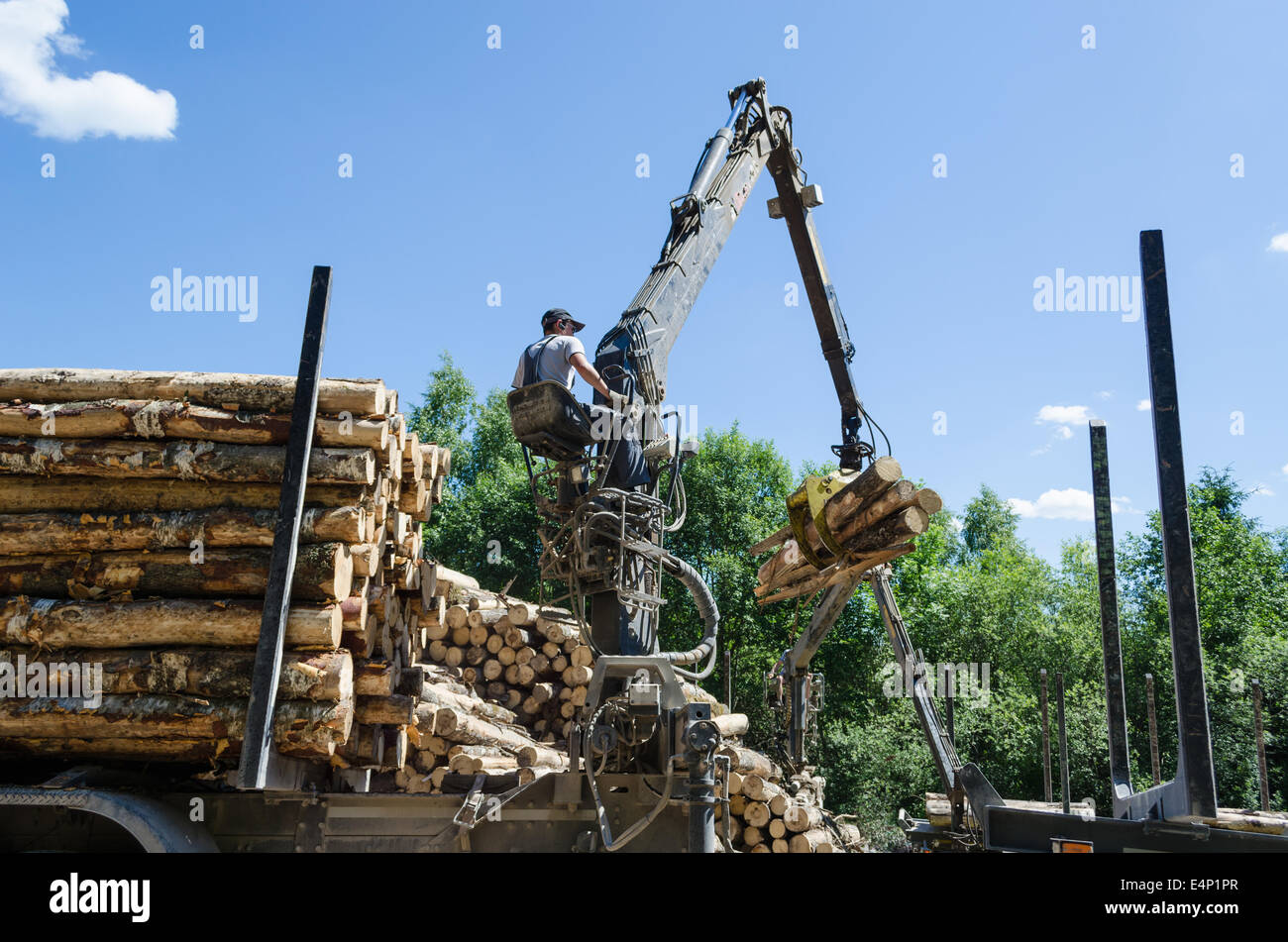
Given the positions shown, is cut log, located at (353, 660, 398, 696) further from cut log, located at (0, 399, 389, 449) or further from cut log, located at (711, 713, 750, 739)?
cut log, located at (711, 713, 750, 739)

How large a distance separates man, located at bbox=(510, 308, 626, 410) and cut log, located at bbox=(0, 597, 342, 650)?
2275 millimetres

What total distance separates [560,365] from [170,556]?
114 inches

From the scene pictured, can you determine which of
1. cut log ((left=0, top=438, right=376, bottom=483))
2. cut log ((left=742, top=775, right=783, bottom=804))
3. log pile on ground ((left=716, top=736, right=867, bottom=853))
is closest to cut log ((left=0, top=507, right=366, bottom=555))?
cut log ((left=0, top=438, right=376, bottom=483))

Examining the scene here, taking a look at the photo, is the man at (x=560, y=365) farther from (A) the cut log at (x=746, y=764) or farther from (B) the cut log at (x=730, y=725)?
(B) the cut log at (x=730, y=725)

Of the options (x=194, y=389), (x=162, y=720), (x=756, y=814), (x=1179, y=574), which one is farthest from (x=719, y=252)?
(x=756, y=814)

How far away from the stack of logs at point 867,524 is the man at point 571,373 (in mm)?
1636

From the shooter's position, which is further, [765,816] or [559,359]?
[765,816]

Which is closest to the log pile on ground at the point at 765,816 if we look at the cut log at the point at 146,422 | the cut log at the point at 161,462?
the cut log at the point at 161,462

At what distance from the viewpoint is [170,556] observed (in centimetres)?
589

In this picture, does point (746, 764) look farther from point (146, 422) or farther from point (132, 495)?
point (146, 422)

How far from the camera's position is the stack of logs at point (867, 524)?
666cm
